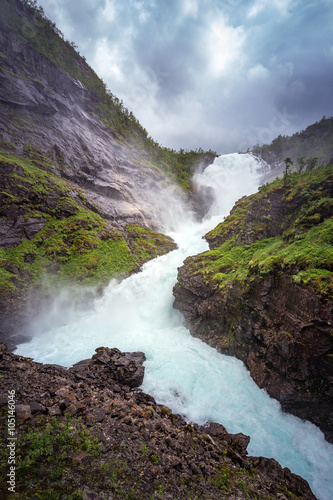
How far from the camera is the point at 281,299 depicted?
10.7 meters

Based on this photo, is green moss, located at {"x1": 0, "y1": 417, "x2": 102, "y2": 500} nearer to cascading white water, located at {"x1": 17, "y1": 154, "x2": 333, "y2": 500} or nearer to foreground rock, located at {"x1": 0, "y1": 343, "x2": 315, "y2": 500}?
foreground rock, located at {"x1": 0, "y1": 343, "x2": 315, "y2": 500}

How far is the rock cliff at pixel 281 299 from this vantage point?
8.91 m

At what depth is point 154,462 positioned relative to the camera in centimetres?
538

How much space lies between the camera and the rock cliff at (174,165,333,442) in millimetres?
8906

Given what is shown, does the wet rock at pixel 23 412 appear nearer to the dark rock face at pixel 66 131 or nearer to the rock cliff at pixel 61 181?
the rock cliff at pixel 61 181

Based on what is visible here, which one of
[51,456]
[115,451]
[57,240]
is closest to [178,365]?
[115,451]

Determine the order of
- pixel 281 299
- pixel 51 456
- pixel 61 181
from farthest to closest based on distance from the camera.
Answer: pixel 61 181 → pixel 281 299 → pixel 51 456

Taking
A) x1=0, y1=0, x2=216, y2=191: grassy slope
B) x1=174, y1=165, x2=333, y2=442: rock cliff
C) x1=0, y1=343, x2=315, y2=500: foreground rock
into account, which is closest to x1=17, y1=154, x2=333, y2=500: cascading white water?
x1=174, y1=165, x2=333, y2=442: rock cliff

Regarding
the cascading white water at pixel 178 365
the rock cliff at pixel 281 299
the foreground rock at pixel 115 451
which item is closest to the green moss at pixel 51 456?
the foreground rock at pixel 115 451

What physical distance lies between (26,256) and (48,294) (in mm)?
4328

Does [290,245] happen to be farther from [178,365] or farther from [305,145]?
[305,145]

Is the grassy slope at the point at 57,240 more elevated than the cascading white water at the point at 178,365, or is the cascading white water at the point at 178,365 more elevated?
the grassy slope at the point at 57,240

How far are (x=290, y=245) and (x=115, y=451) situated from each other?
12.4 metres

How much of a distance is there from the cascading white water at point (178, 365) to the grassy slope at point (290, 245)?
4953 millimetres
